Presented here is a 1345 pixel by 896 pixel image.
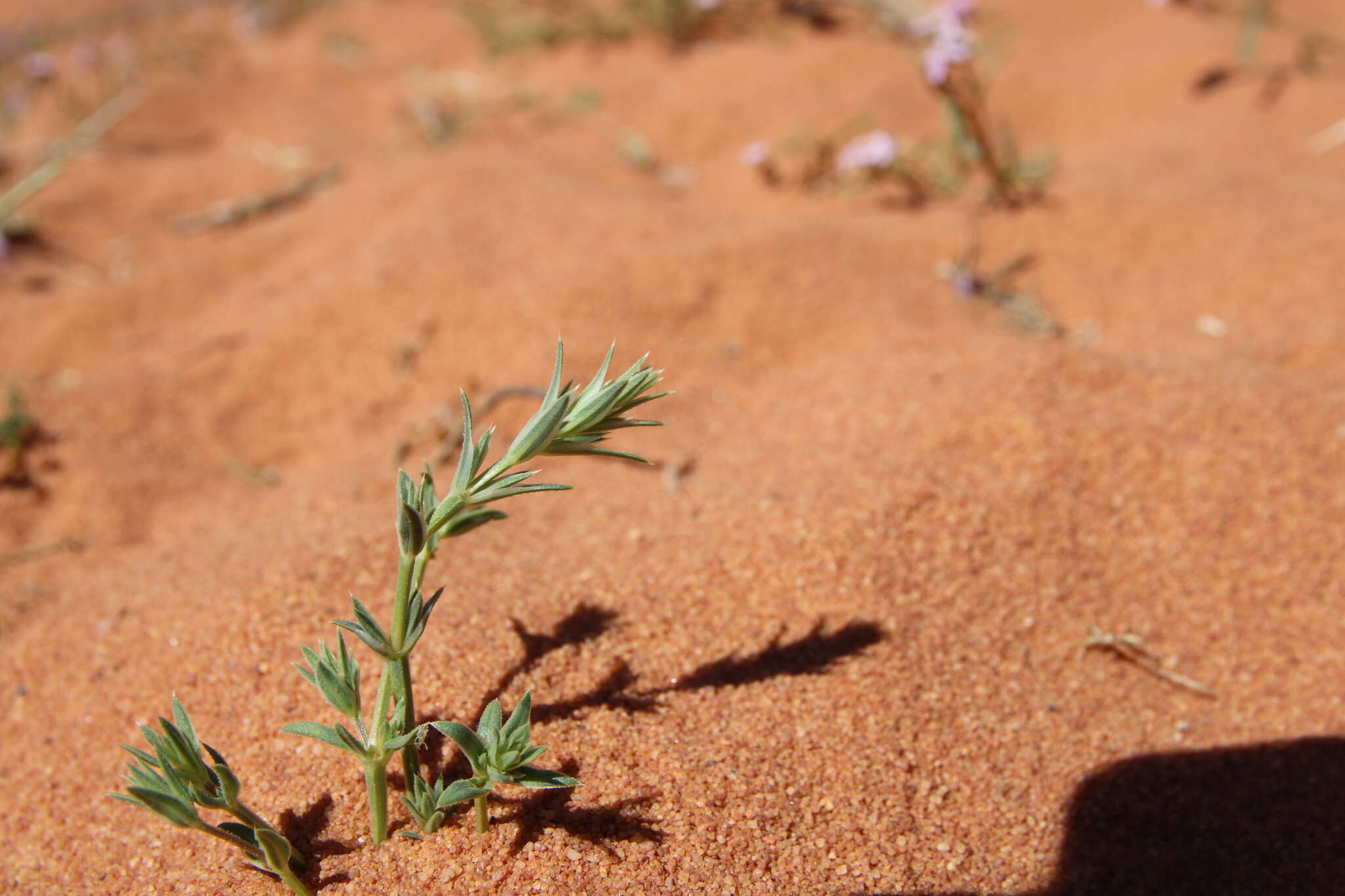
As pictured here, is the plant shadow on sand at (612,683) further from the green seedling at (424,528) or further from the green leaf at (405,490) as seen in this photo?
the green leaf at (405,490)

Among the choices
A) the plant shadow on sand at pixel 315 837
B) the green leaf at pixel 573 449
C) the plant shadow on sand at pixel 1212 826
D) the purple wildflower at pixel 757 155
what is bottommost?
the plant shadow on sand at pixel 1212 826

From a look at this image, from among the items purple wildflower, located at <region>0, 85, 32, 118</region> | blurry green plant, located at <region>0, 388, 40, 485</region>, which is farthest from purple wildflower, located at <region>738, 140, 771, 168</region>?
purple wildflower, located at <region>0, 85, 32, 118</region>

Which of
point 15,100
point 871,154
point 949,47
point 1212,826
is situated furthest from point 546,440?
point 15,100

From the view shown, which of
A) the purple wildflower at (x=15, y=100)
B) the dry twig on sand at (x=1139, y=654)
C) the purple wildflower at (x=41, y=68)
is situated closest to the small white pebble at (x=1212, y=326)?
the dry twig on sand at (x=1139, y=654)

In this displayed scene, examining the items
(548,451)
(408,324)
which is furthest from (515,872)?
(408,324)

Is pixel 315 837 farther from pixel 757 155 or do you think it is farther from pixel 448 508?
pixel 757 155

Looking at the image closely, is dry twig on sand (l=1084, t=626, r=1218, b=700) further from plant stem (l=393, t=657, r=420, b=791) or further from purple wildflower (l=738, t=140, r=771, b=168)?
purple wildflower (l=738, t=140, r=771, b=168)
